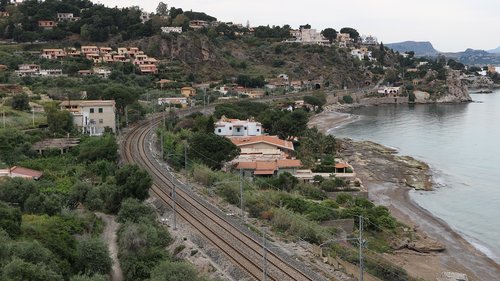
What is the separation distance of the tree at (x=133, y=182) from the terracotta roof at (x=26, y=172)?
15.8 feet

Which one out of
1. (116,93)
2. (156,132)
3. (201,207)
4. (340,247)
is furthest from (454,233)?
(116,93)

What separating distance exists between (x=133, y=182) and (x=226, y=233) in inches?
190

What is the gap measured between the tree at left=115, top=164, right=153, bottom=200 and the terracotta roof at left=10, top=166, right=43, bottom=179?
482 centimetres

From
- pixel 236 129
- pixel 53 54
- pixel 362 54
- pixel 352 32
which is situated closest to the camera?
pixel 236 129

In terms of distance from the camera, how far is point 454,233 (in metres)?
27.2

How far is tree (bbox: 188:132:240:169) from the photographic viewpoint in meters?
30.6

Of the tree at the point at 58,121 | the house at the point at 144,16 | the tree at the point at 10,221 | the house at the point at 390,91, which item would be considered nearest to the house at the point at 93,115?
the tree at the point at 58,121

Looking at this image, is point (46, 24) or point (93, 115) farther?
point (46, 24)

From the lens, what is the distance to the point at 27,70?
61906 millimetres

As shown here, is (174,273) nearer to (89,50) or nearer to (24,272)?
(24,272)

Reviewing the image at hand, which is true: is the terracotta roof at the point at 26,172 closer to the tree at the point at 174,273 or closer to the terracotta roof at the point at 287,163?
the tree at the point at 174,273

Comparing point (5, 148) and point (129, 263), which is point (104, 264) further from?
point (5, 148)

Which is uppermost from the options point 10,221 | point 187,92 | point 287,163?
point 187,92

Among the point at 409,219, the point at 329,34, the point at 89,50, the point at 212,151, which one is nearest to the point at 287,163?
the point at 212,151
